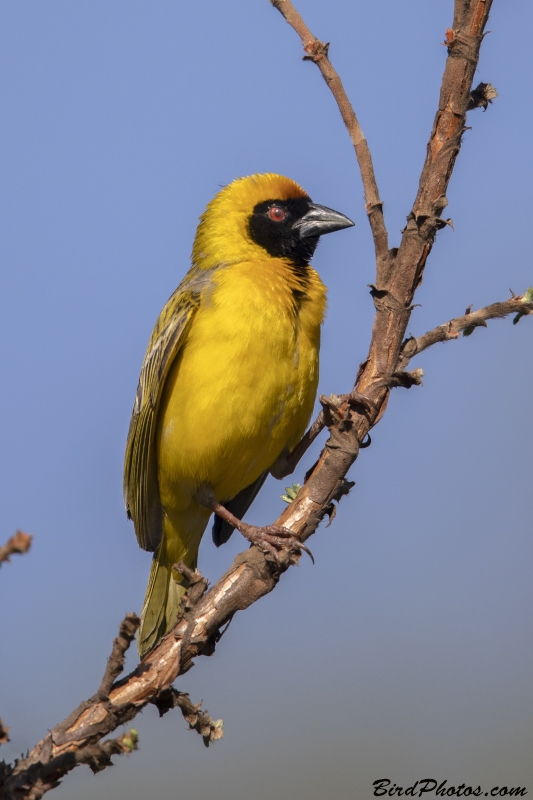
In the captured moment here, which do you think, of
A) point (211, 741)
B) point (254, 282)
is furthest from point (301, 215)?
point (211, 741)

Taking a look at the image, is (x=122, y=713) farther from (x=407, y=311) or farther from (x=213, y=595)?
(x=407, y=311)

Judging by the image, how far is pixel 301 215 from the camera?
16.8 feet

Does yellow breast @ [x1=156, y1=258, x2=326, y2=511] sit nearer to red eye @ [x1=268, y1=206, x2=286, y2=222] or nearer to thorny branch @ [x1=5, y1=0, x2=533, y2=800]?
red eye @ [x1=268, y1=206, x2=286, y2=222]

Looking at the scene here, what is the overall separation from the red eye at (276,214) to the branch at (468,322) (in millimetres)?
2022

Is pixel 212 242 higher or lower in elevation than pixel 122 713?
higher

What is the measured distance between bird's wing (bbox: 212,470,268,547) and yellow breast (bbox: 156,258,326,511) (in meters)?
0.43

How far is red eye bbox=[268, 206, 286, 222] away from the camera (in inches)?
200

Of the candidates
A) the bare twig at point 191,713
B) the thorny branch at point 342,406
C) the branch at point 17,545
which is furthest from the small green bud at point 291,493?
the branch at point 17,545

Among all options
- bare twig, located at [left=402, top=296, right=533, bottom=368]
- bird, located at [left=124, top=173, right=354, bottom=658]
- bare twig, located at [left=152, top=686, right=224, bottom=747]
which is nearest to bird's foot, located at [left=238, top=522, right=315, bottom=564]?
bird, located at [left=124, top=173, right=354, bottom=658]

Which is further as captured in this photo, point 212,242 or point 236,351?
point 212,242

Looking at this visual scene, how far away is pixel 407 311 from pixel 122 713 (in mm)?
1771

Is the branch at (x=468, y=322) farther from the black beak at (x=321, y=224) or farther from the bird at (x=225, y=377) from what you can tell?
the black beak at (x=321, y=224)

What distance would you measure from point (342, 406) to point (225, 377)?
3.38 ft

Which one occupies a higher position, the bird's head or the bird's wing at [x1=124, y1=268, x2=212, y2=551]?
the bird's head
